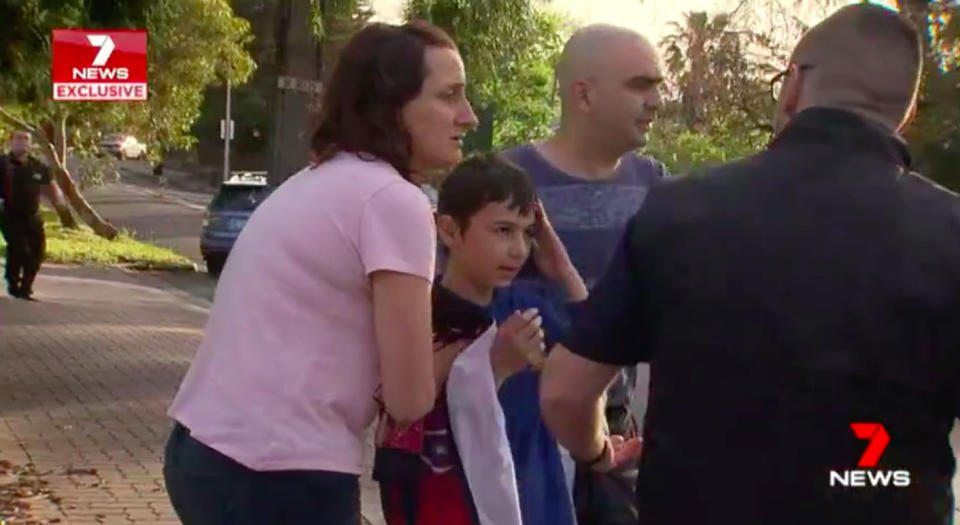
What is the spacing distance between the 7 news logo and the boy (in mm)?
1174

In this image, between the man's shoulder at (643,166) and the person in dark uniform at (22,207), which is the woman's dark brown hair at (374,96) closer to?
the man's shoulder at (643,166)

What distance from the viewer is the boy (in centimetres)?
352

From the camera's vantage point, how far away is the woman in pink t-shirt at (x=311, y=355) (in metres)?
2.90

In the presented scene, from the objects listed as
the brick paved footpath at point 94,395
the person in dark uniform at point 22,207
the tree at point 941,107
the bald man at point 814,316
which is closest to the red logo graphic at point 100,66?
the person in dark uniform at point 22,207

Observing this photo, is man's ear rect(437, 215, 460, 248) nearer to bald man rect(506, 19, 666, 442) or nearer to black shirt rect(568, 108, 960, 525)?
bald man rect(506, 19, 666, 442)

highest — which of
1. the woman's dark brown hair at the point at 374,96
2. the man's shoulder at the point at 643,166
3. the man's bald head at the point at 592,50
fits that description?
the man's bald head at the point at 592,50

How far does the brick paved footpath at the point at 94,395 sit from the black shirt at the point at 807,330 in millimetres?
5375

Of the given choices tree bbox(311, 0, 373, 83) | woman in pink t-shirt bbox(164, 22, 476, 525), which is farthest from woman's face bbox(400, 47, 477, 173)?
tree bbox(311, 0, 373, 83)

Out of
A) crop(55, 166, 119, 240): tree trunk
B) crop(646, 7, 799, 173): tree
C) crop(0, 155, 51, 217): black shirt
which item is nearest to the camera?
crop(0, 155, 51, 217): black shirt

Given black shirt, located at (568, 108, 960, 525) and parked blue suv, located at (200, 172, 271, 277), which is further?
parked blue suv, located at (200, 172, 271, 277)

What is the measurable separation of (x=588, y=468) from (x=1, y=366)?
9944 mm

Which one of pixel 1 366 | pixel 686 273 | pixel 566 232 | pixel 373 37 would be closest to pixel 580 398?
pixel 686 273

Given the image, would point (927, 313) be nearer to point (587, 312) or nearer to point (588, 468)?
point (587, 312)

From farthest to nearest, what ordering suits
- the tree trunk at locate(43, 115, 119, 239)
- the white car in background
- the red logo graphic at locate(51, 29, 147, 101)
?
the white car in background, the tree trunk at locate(43, 115, 119, 239), the red logo graphic at locate(51, 29, 147, 101)
